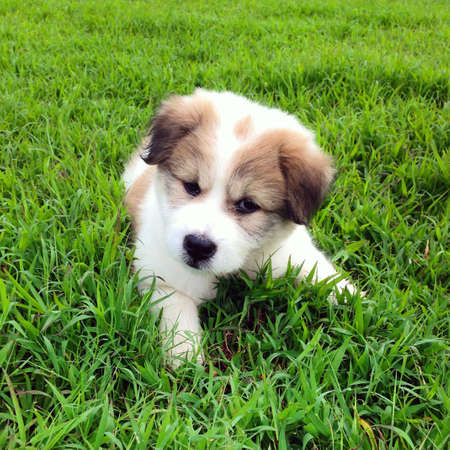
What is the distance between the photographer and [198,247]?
194 cm

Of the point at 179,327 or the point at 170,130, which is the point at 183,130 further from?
the point at 179,327

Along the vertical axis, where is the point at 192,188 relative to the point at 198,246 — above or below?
above

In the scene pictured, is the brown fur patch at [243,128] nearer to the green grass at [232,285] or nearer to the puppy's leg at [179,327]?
the green grass at [232,285]

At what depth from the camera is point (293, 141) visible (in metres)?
2.17

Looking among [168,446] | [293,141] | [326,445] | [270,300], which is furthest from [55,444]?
[293,141]

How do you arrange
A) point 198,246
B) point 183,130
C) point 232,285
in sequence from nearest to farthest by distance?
point 198,246, point 183,130, point 232,285

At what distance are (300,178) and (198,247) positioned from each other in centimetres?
58

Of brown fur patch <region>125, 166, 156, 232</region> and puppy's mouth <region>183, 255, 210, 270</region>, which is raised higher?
puppy's mouth <region>183, 255, 210, 270</region>

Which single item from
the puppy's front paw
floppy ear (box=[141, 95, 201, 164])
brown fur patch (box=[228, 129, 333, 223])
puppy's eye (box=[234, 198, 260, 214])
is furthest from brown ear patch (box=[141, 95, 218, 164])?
the puppy's front paw

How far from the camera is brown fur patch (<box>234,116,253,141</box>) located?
206 cm

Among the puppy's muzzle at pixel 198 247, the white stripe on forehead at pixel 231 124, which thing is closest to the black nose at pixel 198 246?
the puppy's muzzle at pixel 198 247

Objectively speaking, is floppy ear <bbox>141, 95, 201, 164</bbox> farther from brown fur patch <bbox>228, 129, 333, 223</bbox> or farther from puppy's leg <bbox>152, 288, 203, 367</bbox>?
puppy's leg <bbox>152, 288, 203, 367</bbox>

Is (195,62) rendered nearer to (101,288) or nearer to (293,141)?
(293,141)

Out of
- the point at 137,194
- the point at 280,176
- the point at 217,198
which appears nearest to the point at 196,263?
the point at 217,198
